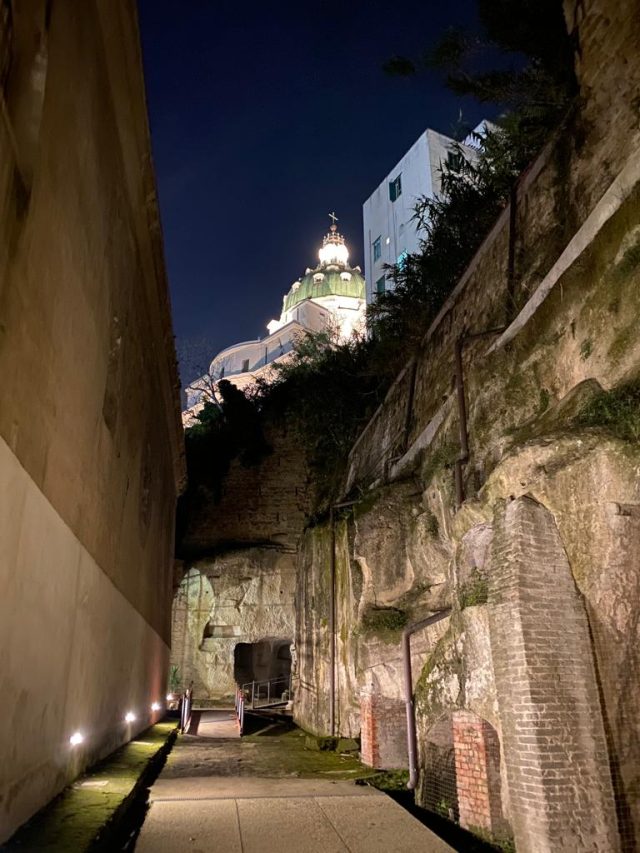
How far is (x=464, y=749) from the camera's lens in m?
6.69

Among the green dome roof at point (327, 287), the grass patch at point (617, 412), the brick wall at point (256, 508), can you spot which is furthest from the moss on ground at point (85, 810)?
the green dome roof at point (327, 287)

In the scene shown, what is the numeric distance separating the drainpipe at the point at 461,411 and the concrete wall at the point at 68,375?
4.52 metres

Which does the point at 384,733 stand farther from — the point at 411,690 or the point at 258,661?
the point at 258,661

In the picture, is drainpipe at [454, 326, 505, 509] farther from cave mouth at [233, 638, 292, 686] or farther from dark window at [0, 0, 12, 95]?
cave mouth at [233, 638, 292, 686]

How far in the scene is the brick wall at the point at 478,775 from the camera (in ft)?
20.6

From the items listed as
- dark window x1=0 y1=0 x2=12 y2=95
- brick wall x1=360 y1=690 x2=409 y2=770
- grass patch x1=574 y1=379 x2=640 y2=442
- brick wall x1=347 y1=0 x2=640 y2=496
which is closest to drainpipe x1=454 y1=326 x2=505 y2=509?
brick wall x1=347 y1=0 x2=640 y2=496

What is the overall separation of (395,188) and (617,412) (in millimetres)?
31885

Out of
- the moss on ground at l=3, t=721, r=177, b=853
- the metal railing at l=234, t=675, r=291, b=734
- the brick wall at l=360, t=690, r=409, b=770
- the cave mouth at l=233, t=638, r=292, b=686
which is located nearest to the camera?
the moss on ground at l=3, t=721, r=177, b=853

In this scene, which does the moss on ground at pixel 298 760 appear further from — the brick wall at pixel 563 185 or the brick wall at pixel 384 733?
the brick wall at pixel 563 185

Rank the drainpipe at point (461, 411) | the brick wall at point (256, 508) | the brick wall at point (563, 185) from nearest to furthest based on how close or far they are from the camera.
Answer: the brick wall at point (563, 185), the drainpipe at point (461, 411), the brick wall at point (256, 508)

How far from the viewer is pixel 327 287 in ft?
179

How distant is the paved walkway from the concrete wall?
1.10m

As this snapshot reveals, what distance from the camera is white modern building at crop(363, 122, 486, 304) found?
30875 millimetres

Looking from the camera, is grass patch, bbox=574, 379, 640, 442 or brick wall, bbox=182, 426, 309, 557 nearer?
grass patch, bbox=574, 379, 640, 442
